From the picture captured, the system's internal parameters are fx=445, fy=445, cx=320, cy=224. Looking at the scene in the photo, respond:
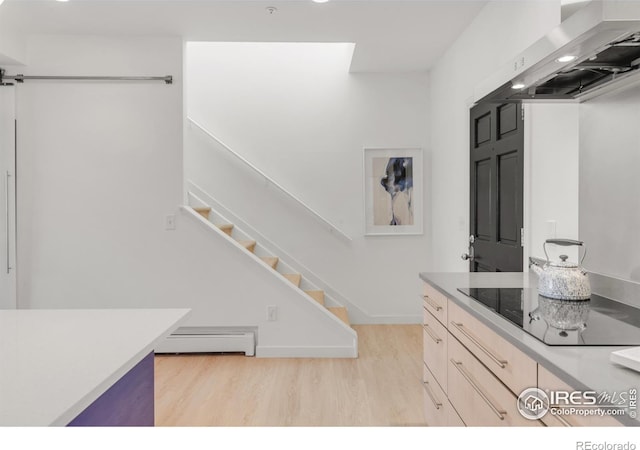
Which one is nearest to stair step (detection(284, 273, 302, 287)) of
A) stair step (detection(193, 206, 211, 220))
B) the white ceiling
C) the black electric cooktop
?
stair step (detection(193, 206, 211, 220))

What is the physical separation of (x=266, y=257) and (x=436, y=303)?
99.9 inches

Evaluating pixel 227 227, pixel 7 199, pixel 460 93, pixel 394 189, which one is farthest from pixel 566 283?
pixel 7 199

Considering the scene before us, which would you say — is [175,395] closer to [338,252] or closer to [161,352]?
[161,352]

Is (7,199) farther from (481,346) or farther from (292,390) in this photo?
(481,346)

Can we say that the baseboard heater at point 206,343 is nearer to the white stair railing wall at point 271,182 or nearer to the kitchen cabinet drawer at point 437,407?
the white stair railing wall at point 271,182

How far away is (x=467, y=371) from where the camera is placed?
1643mm

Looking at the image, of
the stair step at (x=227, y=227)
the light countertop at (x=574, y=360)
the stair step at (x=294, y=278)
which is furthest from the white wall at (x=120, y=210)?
the light countertop at (x=574, y=360)

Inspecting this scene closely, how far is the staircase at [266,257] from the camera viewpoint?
4250mm

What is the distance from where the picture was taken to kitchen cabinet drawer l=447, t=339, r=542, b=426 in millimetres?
1286

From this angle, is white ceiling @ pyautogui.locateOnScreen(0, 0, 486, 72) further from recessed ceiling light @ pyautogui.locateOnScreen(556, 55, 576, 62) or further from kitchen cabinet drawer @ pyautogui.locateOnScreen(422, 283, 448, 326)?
kitchen cabinet drawer @ pyautogui.locateOnScreen(422, 283, 448, 326)

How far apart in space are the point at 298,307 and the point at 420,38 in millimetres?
2433

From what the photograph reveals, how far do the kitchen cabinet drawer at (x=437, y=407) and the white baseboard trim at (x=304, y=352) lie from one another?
1406 millimetres

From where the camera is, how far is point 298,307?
3701mm
